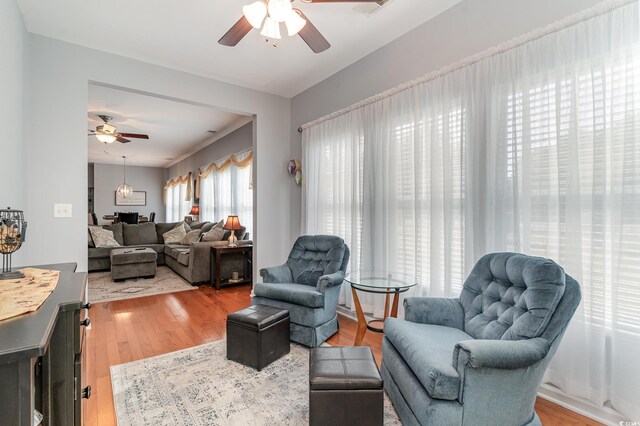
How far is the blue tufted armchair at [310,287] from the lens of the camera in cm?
266

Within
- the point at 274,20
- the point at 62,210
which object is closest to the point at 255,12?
the point at 274,20

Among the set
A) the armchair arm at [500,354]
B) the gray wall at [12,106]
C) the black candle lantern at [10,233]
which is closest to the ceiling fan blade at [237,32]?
the gray wall at [12,106]

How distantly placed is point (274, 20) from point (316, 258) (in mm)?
2177

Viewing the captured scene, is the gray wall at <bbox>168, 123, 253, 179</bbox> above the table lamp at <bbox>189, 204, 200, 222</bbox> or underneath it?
above

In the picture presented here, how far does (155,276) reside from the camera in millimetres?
5586

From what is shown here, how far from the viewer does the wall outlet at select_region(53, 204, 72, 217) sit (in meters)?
2.99

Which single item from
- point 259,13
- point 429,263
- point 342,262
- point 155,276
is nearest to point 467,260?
point 429,263

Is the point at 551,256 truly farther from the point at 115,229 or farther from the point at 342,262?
the point at 115,229

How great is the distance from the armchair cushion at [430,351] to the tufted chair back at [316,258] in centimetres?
114

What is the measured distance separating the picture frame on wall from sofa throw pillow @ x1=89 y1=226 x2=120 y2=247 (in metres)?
4.52

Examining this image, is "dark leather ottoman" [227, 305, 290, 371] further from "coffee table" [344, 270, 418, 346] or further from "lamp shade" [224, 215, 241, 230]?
"lamp shade" [224, 215, 241, 230]

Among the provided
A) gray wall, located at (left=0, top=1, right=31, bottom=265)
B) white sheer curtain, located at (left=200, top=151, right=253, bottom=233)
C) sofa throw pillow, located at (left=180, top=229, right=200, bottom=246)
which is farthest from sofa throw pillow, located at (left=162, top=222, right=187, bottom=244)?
gray wall, located at (left=0, top=1, right=31, bottom=265)

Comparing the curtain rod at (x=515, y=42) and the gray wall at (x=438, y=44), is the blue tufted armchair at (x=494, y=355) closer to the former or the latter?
the curtain rod at (x=515, y=42)

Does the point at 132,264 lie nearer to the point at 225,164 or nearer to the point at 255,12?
the point at 225,164
